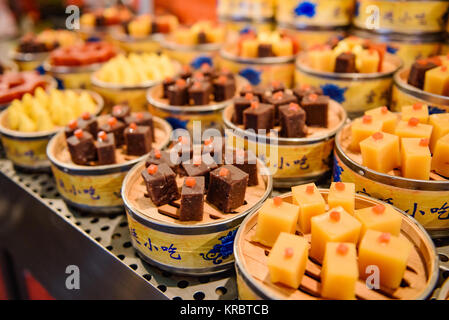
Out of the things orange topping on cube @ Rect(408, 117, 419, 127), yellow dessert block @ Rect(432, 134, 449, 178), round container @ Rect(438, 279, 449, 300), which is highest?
orange topping on cube @ Rect(408, 117, 419, 127)

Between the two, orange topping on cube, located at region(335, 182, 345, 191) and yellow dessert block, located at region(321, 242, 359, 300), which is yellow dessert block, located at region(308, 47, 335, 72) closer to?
orange topping on cube, located at region(335, 182, 345, 191)

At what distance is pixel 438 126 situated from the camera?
1.91m

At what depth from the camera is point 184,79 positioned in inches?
116

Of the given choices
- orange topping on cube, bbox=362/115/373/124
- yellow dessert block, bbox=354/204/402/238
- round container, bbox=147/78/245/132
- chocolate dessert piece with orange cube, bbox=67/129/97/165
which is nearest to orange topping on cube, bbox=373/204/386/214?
yellow dessert block, bbox=354/204/402/238

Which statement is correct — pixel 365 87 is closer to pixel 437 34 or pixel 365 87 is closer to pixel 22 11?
pixel 437 34

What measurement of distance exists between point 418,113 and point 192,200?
131 centimetres

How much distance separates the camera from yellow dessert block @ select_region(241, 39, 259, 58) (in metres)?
3.16

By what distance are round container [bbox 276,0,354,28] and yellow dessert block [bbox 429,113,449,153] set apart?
1.58m

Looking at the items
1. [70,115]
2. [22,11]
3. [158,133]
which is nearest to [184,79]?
[158,133]

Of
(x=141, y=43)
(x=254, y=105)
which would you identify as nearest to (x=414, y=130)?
(x=254, y=105)

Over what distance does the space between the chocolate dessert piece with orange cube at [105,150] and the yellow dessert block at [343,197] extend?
128 cm

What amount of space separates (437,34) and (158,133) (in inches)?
86.5

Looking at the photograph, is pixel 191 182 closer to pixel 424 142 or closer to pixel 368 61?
pixel 424 142

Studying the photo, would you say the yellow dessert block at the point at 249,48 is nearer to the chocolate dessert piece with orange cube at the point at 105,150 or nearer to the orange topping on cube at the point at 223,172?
the chocolate dessert piece with orange cube at the point at 105,150
